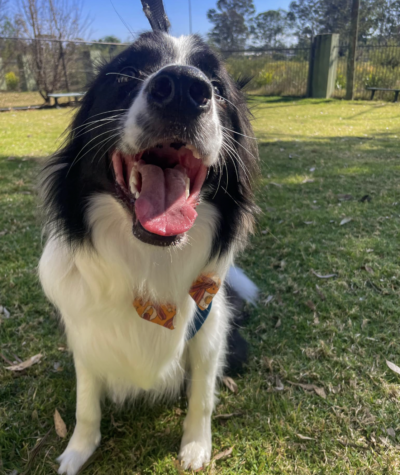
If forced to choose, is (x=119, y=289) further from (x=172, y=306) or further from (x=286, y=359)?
(x=286, y=359)

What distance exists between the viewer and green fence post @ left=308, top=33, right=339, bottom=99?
15695 millimetres

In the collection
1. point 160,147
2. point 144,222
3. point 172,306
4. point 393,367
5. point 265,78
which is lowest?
point 393,367

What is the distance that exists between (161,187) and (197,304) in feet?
1.86

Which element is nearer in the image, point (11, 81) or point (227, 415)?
point (227, 415)

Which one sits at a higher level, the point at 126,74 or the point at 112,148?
the point at 126,74

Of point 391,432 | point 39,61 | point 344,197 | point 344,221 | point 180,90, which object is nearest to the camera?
point 180,90

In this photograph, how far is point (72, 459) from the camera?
1.75 metres

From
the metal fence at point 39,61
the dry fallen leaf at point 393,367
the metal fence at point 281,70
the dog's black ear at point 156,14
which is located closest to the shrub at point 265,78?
the metal fence at point 281,70

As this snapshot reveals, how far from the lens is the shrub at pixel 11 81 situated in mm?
15516

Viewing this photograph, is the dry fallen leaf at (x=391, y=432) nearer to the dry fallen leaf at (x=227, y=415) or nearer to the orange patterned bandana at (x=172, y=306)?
the dry fallen leaf at (x=227, y=415)

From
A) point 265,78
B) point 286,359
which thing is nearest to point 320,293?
point 286,359

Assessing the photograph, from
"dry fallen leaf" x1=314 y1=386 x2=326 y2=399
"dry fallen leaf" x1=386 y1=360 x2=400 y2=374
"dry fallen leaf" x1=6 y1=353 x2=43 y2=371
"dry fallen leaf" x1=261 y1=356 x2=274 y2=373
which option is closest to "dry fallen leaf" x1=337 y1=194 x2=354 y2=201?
"dry fallen leaf" x1=386 y1=360 x2=400 y2=374

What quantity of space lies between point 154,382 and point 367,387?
1.22 m

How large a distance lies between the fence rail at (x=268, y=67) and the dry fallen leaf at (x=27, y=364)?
13724 mm
